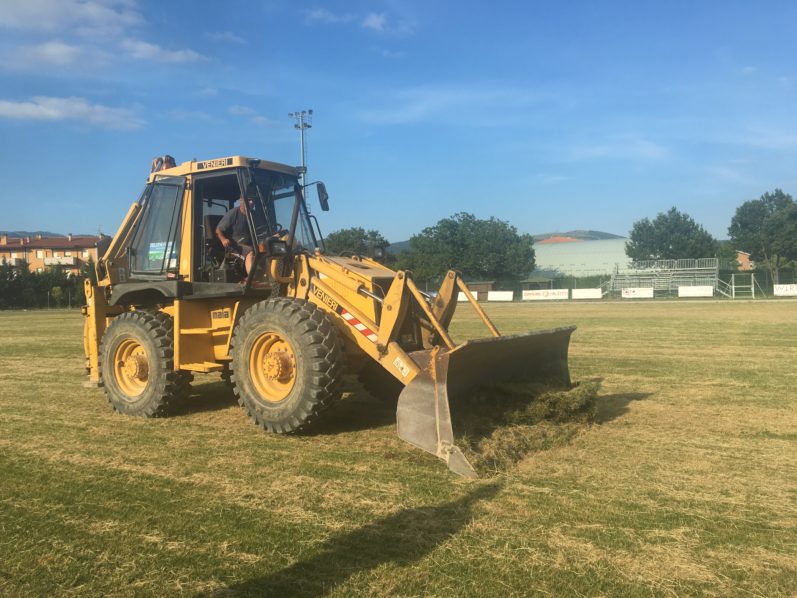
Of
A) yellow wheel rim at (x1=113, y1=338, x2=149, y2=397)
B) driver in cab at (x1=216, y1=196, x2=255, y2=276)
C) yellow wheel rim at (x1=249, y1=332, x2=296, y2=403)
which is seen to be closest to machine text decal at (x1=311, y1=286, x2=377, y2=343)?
yellow wheel rim at (x1=249, y1=332, x2=296, y2=403)

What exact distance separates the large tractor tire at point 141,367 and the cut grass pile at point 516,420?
364 cm

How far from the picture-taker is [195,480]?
5.09 m

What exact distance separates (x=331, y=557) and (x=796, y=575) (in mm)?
2514

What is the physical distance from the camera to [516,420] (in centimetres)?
620

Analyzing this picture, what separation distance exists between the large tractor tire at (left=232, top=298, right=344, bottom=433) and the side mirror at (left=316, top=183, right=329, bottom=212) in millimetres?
1901

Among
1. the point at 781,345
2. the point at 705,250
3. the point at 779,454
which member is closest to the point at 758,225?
the point at 705,250

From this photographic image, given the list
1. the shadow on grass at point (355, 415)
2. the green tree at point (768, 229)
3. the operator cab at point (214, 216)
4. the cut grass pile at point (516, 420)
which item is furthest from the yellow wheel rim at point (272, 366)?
the green tree at point (768, 229)

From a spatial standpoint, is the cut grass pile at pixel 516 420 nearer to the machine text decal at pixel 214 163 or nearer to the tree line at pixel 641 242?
the machine text decal at pixel 214 163

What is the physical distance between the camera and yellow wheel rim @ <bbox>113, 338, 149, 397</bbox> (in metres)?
7.90

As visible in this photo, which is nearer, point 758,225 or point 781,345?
point 781,345

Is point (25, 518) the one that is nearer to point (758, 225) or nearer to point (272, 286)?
point (272, 286)

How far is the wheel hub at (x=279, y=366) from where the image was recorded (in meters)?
6.39

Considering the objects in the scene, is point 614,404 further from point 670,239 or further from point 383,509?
point 670,239

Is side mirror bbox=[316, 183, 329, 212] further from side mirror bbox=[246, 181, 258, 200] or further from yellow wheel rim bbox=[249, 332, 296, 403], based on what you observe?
yellow wheel rim bbox=[249, 332, 296, 403]
